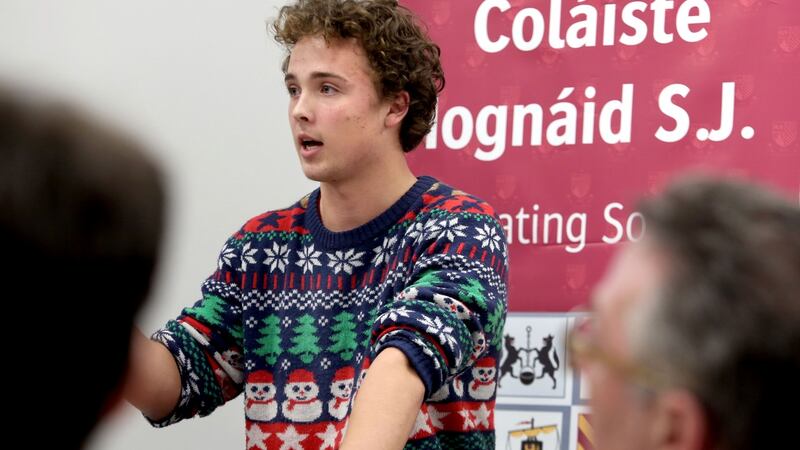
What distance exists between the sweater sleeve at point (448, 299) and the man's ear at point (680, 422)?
32.9 inches

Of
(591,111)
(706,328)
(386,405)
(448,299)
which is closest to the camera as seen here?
(706,328)

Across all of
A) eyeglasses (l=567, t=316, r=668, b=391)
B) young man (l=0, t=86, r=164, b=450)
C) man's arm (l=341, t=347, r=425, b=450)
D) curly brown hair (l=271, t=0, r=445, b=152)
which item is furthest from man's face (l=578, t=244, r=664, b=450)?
curly brown hair (l=271, t=0, r=445, b=152)

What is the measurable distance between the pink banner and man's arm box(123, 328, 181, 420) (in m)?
0.78

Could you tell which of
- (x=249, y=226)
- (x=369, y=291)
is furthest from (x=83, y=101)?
(x=249, y=226)

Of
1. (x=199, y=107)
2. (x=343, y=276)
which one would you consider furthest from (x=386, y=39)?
(x=199, y=107)

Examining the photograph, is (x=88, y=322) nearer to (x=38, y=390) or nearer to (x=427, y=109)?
(x=38, y=390)

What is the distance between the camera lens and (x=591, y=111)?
7.89ft

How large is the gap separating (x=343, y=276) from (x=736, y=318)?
1254 mm

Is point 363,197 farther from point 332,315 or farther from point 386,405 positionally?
point 386,405

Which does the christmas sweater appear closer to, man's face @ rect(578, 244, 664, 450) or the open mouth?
the open mouth

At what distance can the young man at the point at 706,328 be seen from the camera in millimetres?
777

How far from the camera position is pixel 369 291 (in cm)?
195

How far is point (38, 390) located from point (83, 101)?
164mm

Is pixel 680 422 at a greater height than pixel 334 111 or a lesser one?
lesser
